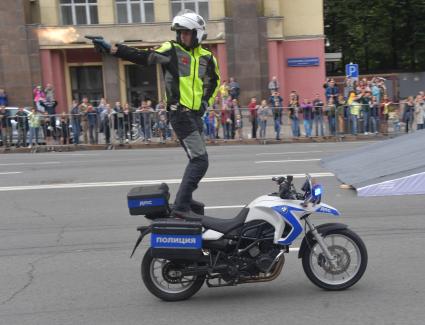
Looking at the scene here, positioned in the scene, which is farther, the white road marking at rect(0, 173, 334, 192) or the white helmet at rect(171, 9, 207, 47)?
the white road marking at rect(0, 173, 334, 192)

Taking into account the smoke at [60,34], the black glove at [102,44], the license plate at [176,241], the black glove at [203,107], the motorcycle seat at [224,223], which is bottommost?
the license plate at [176,241]

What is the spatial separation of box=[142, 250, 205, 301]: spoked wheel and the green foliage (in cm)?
3943

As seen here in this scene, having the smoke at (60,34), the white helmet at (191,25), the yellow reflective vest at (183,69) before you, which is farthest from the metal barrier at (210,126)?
the white helmet at (191,25)

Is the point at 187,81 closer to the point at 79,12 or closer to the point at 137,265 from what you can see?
the point at 137,265

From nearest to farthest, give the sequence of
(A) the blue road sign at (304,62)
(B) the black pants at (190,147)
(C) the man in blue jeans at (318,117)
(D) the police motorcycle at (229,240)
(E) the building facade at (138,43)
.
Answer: (D) the police motorcycle at (229,240), (B) the black pants at (190,147), (C) the man in blue jeans at (318,117), (E) the building facade at (138,43), (A) the blue road sign at (304,62)

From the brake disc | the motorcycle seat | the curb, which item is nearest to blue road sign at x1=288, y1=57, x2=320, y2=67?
the curb

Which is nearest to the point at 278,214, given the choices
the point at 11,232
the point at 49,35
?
the point at 11,232

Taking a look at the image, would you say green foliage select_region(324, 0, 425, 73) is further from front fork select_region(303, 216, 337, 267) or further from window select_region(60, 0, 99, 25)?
front fork select_region(303, 216, 337, 267)

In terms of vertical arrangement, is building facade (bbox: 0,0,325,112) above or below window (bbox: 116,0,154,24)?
below

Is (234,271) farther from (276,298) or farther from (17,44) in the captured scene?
(17,44)

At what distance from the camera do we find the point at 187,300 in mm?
4918

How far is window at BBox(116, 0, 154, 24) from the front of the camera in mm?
28812

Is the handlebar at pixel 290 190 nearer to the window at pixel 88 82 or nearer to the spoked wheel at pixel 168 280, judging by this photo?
the spoked wheel at pixel 168 280

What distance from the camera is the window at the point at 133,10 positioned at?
28.8m
